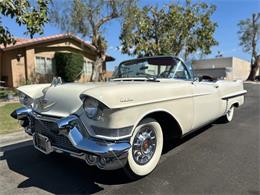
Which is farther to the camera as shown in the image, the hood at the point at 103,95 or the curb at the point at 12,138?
the curb at the point at 12,138

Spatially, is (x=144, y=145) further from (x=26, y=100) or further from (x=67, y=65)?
(x=67, y=65)

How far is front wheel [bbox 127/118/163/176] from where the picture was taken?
3059mm

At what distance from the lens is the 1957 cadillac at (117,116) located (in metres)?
2.66

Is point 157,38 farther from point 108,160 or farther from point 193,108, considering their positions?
point 108,160

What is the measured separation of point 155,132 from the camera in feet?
11.1

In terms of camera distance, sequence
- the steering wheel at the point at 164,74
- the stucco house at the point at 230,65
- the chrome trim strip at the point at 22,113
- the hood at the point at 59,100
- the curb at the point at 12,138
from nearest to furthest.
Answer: the hood at the point at 59,100 → the chrome trim strip at the point at 22,113 → the steering wheel at the point at 164,74 → the curb at the point at 12,138 → the stucco house at the point at 230,65

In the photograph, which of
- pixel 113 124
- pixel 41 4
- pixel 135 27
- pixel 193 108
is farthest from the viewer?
pixel 135 27

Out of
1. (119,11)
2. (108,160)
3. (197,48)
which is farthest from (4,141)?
(197,48)

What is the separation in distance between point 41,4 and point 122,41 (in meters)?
10.3

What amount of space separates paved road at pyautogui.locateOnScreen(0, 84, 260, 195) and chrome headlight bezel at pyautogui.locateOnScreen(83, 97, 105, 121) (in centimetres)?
94

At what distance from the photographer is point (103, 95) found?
8.54 feet

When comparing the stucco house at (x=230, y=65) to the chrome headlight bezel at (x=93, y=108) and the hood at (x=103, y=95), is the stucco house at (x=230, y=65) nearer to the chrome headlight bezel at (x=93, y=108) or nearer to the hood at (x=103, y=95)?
the hood at (x=103, y=95)

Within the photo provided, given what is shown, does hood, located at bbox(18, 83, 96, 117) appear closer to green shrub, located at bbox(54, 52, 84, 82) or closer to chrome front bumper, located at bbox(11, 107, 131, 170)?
chrome front bumper, located at bbox(11, 107, 131, 170)

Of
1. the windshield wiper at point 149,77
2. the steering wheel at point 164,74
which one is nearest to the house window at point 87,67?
the windshield wiper at point 149,77
